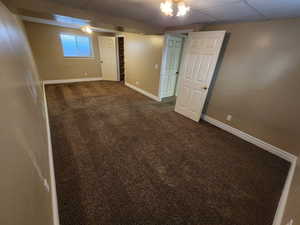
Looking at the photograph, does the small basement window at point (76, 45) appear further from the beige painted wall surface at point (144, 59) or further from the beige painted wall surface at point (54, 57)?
the beige painted wall surface at point (144, 59)

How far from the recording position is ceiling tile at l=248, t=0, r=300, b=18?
62.2 inches

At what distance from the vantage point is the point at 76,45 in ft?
19.2

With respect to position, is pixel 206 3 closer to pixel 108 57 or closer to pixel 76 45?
pixel 108 57

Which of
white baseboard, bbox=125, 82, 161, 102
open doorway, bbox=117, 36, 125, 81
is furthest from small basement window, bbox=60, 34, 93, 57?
white baseboard, bbox=125, 82, 161, 102

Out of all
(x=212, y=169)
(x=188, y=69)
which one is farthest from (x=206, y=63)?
(x=212, y=169)

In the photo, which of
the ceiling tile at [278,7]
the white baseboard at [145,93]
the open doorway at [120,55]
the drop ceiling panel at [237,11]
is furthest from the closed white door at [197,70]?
the open doorway at [120,55]

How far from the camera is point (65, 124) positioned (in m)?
2.86

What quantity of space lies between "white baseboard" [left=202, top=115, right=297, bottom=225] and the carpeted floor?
62 millimetres

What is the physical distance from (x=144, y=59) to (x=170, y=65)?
1.05 metres

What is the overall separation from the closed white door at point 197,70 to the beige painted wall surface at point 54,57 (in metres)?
4.97

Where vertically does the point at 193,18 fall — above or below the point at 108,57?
above

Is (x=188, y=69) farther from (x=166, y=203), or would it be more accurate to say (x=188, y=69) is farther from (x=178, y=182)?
(x=166, y=203)

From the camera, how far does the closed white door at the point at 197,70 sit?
9.27ft

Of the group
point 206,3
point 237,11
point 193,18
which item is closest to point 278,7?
point 237,11
